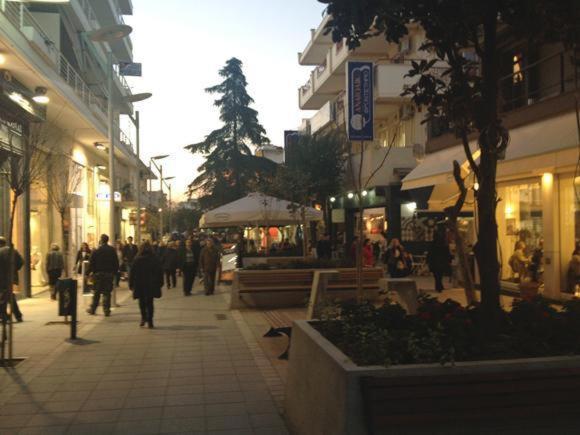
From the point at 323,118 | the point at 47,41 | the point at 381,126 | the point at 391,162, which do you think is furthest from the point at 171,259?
the point at 323,118

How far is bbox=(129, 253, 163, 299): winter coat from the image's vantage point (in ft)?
38.5

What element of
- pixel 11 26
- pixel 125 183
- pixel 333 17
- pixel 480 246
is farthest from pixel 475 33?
pixel 125 183

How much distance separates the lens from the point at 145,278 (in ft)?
38.9

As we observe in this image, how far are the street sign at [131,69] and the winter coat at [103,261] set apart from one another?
92.9 feet

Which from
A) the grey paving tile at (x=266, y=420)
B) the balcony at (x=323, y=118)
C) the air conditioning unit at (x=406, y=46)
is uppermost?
the air conditioning unit at (x=406, y=46)

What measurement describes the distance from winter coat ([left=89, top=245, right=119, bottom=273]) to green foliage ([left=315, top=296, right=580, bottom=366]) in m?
8.40

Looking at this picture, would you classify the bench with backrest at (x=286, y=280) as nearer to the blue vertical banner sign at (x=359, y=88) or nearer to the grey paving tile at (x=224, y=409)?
the blue vertical banner sign at (x=359, y=88)

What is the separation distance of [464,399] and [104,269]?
1062 cm

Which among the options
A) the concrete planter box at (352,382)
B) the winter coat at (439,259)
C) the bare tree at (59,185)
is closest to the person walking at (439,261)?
the winter coat at (439,259)

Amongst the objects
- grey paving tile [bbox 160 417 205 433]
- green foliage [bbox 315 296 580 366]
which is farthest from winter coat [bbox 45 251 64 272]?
green foliage [bbox 315 296 580 366]

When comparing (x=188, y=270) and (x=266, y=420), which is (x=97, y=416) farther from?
(x=188, y=270)

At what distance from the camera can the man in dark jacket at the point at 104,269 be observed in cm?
1341

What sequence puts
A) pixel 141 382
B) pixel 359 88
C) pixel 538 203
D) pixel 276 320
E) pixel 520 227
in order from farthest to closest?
pixel 359 88 → pixel 520 227 → pixel 538 203 → pixel 276 320 → pixel 141 382

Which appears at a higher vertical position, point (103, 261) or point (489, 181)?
point (489, 181)
